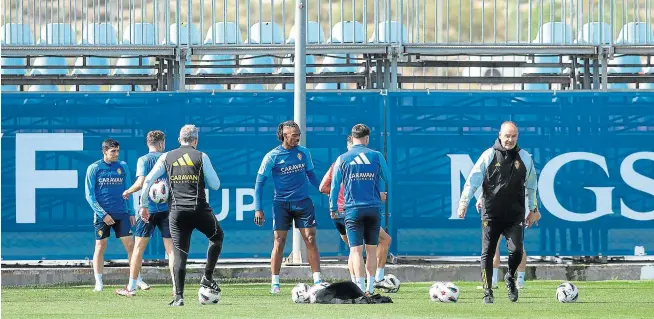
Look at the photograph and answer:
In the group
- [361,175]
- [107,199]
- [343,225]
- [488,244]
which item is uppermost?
[361,175]

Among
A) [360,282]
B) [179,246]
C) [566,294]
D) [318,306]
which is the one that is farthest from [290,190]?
[566,294]

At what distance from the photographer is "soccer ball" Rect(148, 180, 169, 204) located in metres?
13.9

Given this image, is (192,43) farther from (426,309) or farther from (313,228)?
(426,309)

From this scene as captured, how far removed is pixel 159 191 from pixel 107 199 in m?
2.16

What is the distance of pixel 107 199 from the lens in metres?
15.9

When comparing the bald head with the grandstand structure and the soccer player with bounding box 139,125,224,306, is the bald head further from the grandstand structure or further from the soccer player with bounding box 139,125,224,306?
the grandstand structure

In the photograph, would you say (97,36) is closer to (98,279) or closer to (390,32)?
(390,32)

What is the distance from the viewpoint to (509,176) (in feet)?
42.4

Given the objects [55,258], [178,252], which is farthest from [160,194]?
[55,258]

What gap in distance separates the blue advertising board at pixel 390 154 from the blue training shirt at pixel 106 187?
6.07 ft

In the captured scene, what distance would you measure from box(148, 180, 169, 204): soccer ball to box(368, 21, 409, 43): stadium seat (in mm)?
5342

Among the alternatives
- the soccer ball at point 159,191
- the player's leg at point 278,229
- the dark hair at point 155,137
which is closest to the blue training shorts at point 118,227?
the dark hair at point 155,137

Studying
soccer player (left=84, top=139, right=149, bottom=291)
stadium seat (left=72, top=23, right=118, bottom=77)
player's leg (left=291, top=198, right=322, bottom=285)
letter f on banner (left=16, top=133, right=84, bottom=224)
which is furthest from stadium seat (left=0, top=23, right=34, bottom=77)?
player's leg (left=291, top=198, right=322, bottom=285)

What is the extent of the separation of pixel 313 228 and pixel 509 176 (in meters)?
2.88
